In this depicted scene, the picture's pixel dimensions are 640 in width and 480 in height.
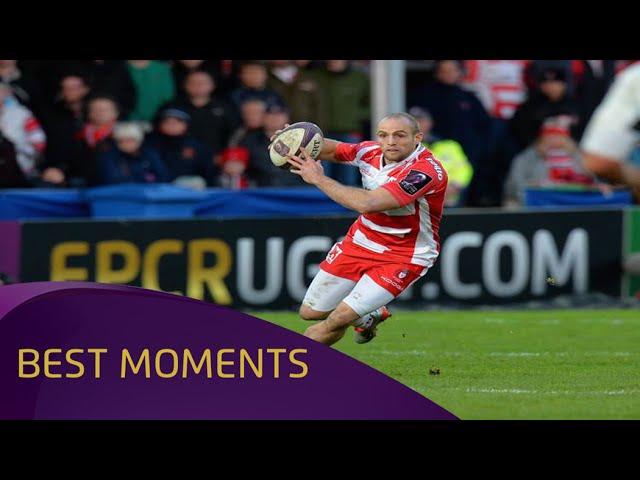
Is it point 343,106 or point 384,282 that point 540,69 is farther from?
point 384,282

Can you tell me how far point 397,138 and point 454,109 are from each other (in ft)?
22.5

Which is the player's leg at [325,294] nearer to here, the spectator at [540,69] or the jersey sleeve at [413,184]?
the jersey sleeve at [413,184]

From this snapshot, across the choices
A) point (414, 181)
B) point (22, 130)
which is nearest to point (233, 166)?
point (22, 130)

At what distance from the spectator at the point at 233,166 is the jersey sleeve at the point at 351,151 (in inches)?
222

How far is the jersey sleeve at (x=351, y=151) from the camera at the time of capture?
1097cm

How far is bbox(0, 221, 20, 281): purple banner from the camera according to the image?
591 inches

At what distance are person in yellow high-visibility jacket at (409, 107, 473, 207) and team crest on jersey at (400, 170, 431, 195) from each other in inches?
244

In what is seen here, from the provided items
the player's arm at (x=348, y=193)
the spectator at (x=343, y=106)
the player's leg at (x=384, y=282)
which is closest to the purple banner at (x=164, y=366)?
the player's arm at (x=348, y=193)

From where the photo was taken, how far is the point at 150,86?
651 inches

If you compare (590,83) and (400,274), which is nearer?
(400,274)

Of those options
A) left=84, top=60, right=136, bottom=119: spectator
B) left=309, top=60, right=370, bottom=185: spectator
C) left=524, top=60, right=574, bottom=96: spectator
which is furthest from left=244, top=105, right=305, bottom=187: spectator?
left=524, top=60, right=574, bottom=96: spectator

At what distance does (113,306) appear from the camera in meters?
9.02
